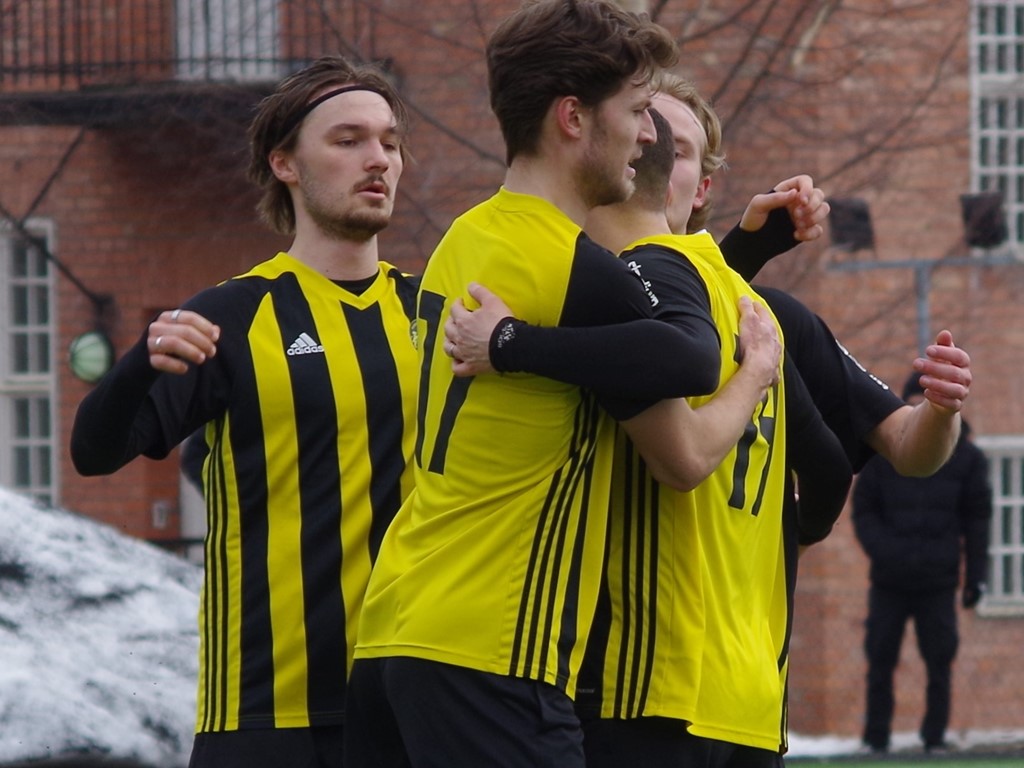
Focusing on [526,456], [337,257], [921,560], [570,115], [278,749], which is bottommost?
[921,560]

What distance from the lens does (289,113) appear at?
4445 millimetres

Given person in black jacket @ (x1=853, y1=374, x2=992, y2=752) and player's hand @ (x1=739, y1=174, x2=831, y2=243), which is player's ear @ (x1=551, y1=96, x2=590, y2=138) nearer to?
player's hand @ (x1=739, y1=174, x2=831, y2=243)

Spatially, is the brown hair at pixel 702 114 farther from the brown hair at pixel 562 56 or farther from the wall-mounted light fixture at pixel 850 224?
the wall-mounted light fixture at pixel 850 224

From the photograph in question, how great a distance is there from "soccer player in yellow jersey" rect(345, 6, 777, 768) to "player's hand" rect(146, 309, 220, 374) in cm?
49

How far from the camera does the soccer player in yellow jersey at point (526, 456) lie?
127 inches

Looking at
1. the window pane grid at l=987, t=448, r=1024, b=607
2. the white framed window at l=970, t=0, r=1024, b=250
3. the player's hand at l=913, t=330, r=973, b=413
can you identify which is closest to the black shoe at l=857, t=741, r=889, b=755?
the window pane grid at l=987, t=448, r=1024, b=607

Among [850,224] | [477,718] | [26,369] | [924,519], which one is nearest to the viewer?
[477,718]

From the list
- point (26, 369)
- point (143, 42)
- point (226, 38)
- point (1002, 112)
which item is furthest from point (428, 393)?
point (26, 369)

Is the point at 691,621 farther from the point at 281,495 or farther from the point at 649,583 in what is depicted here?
the point at 281,495

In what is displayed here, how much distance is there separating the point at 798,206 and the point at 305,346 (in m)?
1.11

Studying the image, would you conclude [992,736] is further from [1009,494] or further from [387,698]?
[387,698]

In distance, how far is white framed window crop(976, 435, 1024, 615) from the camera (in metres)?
13.2

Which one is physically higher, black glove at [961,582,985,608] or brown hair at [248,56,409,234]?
brown hair at [248,56,409,234]

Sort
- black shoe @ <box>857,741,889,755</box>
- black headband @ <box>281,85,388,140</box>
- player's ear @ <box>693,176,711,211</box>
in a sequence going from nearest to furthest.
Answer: player's ear @ <box>693,176,711,211</box>
black headband @ <box>281,85,388,140</box>
black shoe @ <box>857,741,889,755</box>
